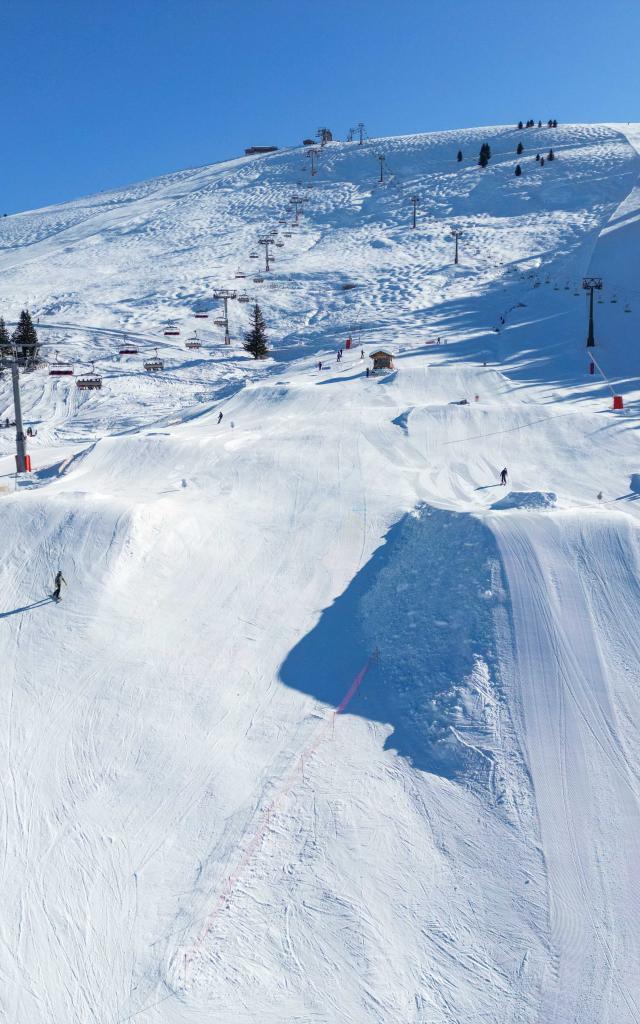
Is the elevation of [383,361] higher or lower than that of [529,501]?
higher

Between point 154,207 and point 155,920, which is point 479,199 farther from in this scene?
point 155,920

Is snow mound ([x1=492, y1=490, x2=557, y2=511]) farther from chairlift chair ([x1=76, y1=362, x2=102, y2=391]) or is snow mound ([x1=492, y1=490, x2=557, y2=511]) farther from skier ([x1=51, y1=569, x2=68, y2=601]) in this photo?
chairlift chair ([x1=76, y1=362, x2=102, y2=391])

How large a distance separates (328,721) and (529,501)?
23.9ft

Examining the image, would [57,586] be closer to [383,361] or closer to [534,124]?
[383,361]

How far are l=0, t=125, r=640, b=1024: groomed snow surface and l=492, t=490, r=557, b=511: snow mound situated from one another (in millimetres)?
111

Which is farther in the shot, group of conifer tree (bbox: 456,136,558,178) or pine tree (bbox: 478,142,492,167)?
pine tree (bbox: 478,142,492,167)

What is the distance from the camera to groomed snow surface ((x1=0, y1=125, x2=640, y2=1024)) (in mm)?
7145

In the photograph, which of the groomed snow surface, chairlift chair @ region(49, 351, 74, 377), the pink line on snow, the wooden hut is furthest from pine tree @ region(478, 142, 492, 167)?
the pink line on snow

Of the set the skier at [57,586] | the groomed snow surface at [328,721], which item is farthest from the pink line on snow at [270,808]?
the skier at [57,586]

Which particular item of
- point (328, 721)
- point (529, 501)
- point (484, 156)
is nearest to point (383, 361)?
point (529, 501)

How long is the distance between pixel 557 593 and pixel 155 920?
768 centimetres

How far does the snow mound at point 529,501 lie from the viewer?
14.9m

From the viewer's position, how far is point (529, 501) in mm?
15117

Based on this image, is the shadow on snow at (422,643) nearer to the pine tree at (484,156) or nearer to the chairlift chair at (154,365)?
the chairlift chair at (154,365)
